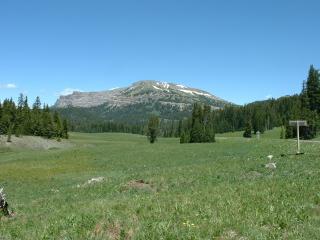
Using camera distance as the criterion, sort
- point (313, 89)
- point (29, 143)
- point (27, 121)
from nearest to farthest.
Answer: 1. point (313, 89)
2. point (29, 143)
3. point (27, 121)

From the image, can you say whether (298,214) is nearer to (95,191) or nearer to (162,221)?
(162,221)

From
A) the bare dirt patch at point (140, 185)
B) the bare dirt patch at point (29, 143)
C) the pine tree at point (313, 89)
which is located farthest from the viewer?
the bare dirt patch at point (29, 143)

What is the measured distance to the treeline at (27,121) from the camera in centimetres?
13512

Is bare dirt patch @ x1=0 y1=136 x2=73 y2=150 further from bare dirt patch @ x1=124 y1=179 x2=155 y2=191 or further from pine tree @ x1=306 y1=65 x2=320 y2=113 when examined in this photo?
bare dirt patch @ x1=124 y1=179 x2=155 y2=191

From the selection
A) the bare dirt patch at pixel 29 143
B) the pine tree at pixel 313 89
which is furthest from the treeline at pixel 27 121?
the pine tree at pixel 313 89

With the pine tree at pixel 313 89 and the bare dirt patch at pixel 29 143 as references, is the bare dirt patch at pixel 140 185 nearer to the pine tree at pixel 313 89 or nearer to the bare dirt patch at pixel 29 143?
the bare dirt patch at pixel 29 143

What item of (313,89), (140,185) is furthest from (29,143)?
(140,185)

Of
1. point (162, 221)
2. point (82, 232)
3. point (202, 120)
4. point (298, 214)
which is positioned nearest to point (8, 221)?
point (82, 232)

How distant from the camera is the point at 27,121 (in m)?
146

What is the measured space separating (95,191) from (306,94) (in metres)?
102

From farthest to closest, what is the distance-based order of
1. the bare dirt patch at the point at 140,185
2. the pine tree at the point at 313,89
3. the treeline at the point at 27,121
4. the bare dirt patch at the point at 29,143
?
the treeline at the point at 27,121 < the bare dirt patch at the point at 29,143 < the pine tree at the point at 313,89 < the bare dirt patch at the point at 140,185

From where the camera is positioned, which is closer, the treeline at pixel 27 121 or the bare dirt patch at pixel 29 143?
the bare dirt patch at pixel 29 143

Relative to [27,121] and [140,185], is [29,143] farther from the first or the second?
[140,185]

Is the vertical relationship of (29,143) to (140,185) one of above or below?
above
